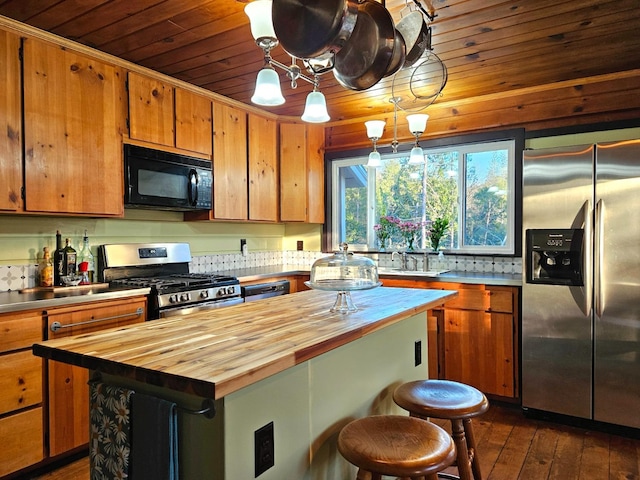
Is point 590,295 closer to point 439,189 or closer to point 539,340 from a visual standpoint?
point 539,340

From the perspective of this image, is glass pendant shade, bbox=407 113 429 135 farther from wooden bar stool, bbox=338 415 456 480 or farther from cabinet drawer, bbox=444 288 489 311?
wooden bar stool, bbox=338 415 456 480

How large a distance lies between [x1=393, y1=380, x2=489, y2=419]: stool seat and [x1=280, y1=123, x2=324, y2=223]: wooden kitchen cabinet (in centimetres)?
263

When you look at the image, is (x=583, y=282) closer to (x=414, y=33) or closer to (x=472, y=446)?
(x=472, y=446)

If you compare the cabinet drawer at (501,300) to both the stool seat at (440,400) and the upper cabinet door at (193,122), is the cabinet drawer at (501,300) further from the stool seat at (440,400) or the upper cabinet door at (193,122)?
the upper cabinet door at (193,122)

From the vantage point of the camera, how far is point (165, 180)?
3.12 meters

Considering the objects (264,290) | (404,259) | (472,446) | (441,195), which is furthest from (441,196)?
(472,446)

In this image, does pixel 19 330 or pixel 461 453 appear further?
pixel 19 330

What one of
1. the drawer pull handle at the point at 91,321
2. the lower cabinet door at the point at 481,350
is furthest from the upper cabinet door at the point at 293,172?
the drawer pull handle at the point at 91,321

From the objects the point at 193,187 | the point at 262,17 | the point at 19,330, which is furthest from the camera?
the point at 193,187

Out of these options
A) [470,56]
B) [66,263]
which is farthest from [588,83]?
[66,263]

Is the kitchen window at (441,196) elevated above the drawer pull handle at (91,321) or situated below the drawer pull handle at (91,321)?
above

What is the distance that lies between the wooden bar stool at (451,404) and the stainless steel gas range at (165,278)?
1.59m

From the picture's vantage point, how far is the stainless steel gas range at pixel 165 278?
8.91 ft

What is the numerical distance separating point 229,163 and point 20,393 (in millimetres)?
2194
